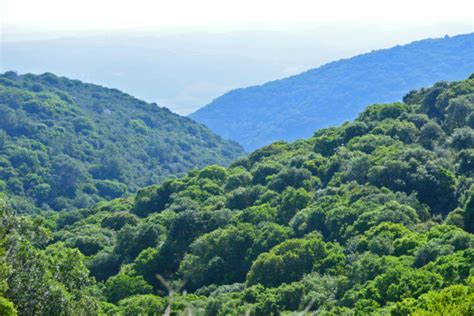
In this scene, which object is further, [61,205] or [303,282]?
[61,205]

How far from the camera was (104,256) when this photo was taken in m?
56.1

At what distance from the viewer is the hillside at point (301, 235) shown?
99.3ft

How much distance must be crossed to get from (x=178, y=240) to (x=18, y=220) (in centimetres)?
2646

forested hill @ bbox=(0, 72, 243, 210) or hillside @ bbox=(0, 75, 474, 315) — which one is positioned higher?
hillside @ bbox=(0, 75, 474, 315)

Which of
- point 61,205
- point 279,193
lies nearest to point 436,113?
point 279,193

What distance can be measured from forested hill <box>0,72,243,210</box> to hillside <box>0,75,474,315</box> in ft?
169

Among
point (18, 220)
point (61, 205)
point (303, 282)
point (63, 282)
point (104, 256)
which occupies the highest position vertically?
point (18, 220)

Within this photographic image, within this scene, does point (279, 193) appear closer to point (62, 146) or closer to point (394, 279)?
point (394, 279)

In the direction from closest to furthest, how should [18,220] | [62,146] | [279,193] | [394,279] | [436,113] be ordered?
[18,220], [394,279], [279,193], [436,113], [62,146]

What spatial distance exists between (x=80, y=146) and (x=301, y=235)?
346ft

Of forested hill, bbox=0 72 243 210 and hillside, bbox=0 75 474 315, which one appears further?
forested hill, bbox=0 72 243 210

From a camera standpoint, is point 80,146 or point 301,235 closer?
point 301,235

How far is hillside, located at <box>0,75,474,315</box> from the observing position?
30281mm

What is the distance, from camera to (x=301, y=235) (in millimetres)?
49062
